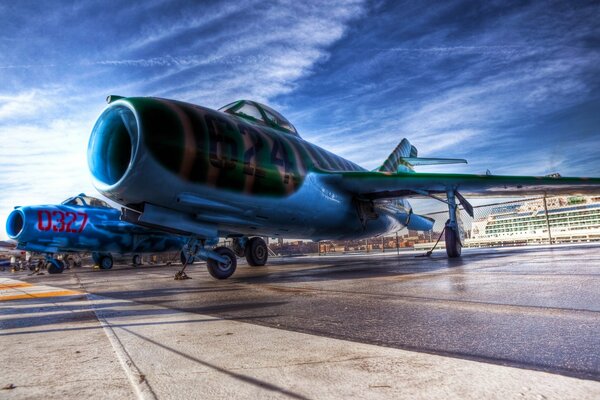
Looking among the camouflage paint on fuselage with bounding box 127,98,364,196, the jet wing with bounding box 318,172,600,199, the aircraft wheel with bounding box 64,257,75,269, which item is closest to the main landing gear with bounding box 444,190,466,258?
the jet wing with bounding box 318,172,600,199

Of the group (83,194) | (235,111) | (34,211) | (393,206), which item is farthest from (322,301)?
(83,194)

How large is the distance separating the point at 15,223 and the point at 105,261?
4.99 metres

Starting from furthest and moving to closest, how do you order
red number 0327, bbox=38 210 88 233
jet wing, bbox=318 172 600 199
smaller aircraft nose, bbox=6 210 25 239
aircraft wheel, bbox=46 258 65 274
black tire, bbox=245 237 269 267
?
1. aircraft wheel, bbox=46 258 65 274
2. red number 0327, bbox=38 210 88 233
3. smaller aircraft nose, bbox=6 210 25 239
4. black tire, bbox=245 237 269 267
5. jet wing, bbox=318 172 600 199

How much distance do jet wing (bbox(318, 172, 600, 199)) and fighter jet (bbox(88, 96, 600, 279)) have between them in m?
0.02

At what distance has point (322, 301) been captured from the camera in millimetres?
2887

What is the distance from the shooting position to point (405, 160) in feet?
43.9

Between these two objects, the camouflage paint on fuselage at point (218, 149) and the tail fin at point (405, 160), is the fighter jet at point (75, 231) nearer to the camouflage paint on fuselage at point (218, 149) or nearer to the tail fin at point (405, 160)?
the camouflage paint on fuselage at point (218, 149)

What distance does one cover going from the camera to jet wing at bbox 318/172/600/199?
23.8 feet

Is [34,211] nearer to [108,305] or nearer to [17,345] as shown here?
[108,305]

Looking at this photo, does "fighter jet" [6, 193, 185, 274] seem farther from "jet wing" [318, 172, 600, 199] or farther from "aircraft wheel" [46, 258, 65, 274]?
"jet wing" [318, 172, 600, 199]

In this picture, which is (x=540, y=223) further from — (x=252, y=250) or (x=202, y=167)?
(x=202, y=167)

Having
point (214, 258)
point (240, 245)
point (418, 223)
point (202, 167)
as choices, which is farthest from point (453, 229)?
point (202, 167)

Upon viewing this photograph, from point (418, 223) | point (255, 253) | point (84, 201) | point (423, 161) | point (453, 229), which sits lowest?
point (255, 253)

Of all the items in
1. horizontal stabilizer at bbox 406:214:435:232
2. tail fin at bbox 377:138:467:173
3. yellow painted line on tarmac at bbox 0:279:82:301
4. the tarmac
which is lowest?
yellow painted line on tarmac at bbox 0:279:82:301
